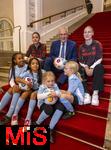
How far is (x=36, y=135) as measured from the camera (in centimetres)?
249

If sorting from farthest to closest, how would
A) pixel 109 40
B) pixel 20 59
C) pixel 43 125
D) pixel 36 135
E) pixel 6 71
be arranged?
pixel 6 71 → pixel 109 40 → pixel 20 59 → pixel 43 125 → pixel 36 135

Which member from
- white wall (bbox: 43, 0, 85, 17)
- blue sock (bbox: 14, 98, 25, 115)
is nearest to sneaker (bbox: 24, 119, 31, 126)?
blue sock (bbox: 14, 98, 25, 115)

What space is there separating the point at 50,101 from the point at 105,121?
69 cm

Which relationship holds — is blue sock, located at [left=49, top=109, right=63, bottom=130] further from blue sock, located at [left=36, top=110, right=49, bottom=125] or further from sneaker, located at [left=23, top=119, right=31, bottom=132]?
sneaker, located at [left=23, top=119, right=31, bottom=132]

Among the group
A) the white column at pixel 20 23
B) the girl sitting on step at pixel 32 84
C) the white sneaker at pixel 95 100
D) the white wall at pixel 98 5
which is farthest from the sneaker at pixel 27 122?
the white wall at pixel 98 5

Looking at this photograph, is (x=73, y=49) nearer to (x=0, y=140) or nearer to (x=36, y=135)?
(x=36, y=135)

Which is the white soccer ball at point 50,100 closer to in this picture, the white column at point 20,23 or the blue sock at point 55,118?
the blue sock at point 55,118

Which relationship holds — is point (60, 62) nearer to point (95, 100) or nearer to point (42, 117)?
point (95, 100)

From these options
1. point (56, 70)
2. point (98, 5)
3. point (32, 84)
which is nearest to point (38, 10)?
point (98, 5)


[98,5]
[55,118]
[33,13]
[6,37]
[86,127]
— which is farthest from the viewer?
[98,5]

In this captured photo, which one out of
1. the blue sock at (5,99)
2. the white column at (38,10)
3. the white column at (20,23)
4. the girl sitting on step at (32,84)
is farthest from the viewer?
the white column at (38,10)

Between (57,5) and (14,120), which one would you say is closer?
(14,120)

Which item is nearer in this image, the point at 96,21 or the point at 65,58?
the point at 65,58

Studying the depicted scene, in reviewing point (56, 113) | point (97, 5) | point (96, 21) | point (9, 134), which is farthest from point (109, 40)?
point (97, 5)
